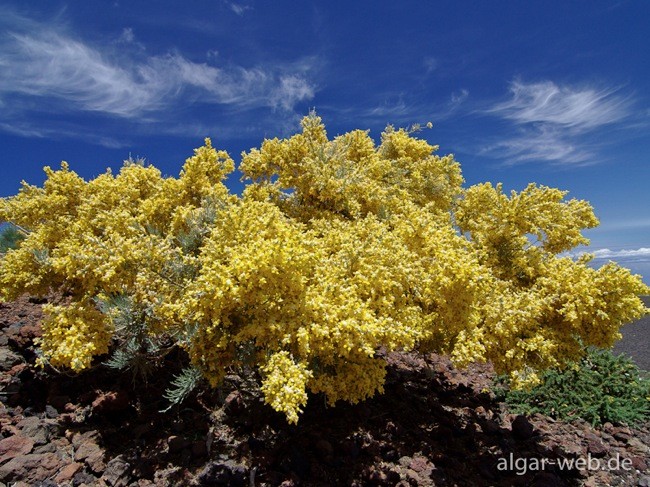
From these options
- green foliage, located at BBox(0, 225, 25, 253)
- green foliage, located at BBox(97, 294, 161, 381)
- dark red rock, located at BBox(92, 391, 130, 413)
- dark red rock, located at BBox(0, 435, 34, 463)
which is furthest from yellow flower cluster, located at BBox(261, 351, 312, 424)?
green foliage, located at BBox(0, 225, 25, 253)

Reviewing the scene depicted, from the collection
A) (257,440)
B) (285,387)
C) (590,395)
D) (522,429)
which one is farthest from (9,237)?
(590,395)

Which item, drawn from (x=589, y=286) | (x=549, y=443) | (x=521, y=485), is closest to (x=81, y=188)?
(x=589, y=286)

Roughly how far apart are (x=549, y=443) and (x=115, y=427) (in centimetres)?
1054

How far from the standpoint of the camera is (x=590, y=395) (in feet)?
40.2

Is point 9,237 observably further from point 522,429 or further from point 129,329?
point 522,429

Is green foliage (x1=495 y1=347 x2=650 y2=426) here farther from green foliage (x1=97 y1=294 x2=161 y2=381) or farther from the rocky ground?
green foliage (x1=97 y1=294 x2=161 y2=381)

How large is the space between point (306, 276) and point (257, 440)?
14.2ft

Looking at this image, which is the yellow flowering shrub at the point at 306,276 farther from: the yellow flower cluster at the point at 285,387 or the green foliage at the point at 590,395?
the green foliage at the point at 590,395

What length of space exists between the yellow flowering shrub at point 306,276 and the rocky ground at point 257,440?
1906 mm

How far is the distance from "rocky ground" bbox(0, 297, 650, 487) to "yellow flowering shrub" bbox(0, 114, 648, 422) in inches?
75.1

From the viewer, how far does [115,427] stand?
8.48 meters

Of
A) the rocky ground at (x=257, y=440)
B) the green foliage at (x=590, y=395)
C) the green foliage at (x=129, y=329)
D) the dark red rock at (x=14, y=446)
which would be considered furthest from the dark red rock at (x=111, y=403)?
the green foliage at (x=590, y=395)

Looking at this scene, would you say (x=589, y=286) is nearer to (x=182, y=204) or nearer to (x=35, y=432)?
(x=182, y=204)

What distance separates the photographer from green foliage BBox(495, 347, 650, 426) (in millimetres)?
11445
